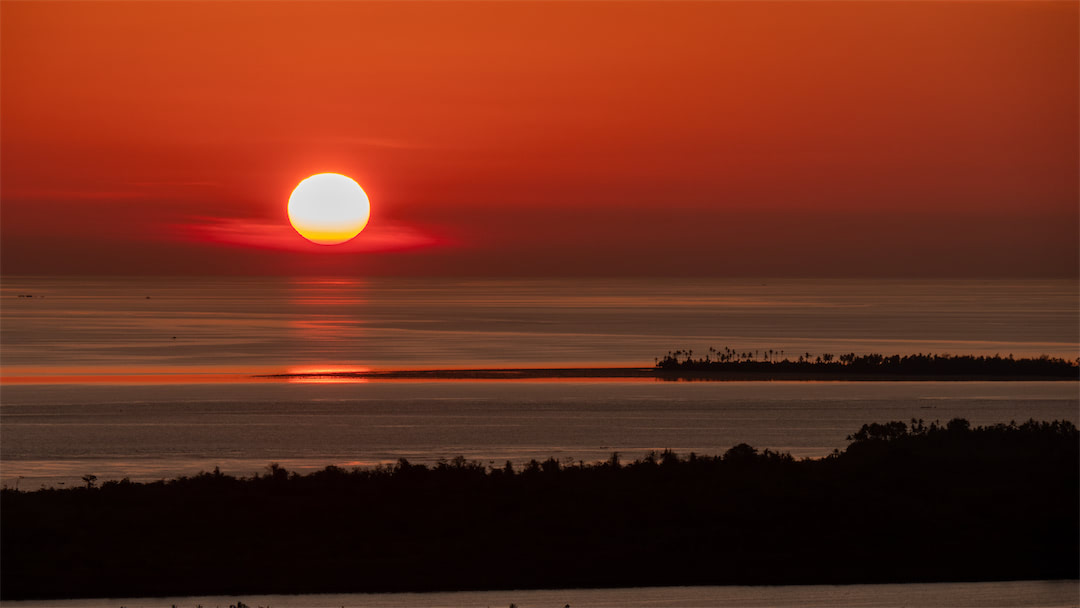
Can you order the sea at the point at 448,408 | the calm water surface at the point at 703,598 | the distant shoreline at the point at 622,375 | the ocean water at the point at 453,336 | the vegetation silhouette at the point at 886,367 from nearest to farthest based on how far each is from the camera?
the calm water surface at the point at 703,598 → the sea at the point at 448,408 → the distant shoreline at the point at 622,375 → the vegetation silhouette at the point at 886,367 → the ocean water at the point at 453,336

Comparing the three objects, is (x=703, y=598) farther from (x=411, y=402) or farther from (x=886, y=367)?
(x=886, y=367)

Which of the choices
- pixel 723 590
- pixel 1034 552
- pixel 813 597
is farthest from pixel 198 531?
pixel 1034 552

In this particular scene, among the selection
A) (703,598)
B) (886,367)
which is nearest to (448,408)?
(703,598)

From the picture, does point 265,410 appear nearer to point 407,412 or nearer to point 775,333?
point 407,412

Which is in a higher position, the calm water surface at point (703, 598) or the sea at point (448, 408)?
the sea at point (448, 408)

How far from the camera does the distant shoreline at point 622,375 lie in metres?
66.2

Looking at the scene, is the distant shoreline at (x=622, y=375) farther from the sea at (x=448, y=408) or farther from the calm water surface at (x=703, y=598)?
the calm water surface at (x=703, y=598)

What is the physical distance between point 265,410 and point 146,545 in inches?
→ 1101

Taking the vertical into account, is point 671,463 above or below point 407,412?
below

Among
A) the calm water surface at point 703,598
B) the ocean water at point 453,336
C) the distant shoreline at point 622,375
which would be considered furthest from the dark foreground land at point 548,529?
the ocean water at point 453,336

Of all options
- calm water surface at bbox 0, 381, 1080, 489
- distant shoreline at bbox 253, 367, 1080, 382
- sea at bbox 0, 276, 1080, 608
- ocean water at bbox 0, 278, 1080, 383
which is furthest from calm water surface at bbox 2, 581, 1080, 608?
ocean water at bbox 0, 278, 1080, 383

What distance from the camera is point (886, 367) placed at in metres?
71.9

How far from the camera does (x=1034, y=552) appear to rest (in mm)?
22188

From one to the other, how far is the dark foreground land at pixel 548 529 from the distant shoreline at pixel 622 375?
38620 mm
